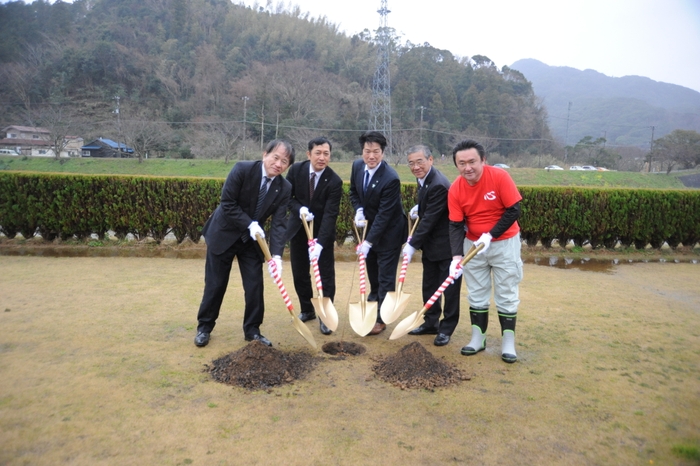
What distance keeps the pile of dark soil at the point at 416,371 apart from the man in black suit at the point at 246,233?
3.41ft

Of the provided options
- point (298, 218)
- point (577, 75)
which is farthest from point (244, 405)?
point (577, 75)

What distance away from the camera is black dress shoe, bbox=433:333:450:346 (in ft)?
13.7

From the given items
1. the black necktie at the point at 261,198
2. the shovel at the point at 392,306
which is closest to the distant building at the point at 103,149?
the black necktie at the point at 261,198

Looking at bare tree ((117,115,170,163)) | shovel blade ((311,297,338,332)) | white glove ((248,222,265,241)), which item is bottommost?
shovel blade ((311,297,338,332))

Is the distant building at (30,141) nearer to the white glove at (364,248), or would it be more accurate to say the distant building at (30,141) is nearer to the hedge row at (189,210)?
the hedge row at (189,210)

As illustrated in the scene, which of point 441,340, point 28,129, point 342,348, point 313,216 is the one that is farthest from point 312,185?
point 28,129

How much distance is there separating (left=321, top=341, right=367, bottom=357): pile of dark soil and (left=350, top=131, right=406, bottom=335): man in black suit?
1.21 ft

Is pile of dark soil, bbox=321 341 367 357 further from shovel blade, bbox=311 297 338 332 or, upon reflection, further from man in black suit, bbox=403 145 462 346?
man in black suit, bbox=403 145 462 346

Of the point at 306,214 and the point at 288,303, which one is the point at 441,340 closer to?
the point at 288,303

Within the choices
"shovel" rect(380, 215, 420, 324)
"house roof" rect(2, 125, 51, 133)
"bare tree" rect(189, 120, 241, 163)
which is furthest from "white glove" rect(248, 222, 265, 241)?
"house roof" rect(2, 125, 51, 133)

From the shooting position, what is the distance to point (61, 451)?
2412 mm

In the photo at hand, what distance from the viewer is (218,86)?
48406mm

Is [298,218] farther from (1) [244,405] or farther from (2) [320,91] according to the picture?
(2) [320,91]

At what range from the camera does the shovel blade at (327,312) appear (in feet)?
14.0
